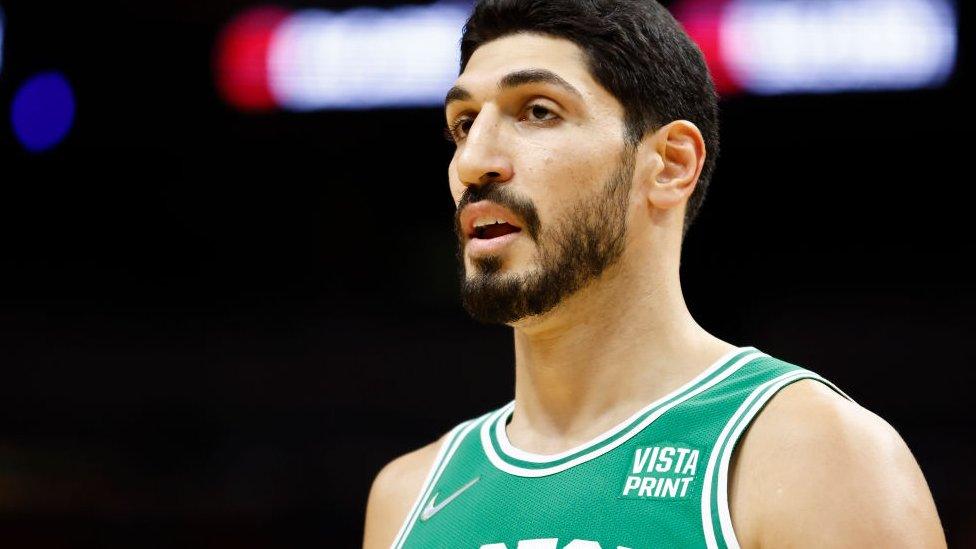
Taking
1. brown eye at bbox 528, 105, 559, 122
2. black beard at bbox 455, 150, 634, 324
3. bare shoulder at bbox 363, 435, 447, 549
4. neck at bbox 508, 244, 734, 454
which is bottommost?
bare shoulder at bbox 363, 435, 447, 549

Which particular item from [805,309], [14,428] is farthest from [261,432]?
[805,309]

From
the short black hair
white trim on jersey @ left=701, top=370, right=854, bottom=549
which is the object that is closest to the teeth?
the short black hair

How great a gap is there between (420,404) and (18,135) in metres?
3.46

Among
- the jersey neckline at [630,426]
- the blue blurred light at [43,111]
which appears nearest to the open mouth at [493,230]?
the jersey neckline at [630,426]

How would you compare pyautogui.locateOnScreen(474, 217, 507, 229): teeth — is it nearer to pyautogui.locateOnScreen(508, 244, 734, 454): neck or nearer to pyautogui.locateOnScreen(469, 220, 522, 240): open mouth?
pyautogui.locateOnScreen(469, 220, 522, 240): open mouth

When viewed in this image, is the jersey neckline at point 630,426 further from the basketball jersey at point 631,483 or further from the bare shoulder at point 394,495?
the bare shoulder at point 394,495

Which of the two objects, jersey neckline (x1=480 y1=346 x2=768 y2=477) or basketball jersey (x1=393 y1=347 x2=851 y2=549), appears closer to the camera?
basketball jersey (x1=393 y1=347 x2=851 y2=549)

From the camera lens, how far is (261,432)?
27.9 feet

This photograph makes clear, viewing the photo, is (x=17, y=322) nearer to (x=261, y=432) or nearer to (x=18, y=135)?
(x=18, y=135)

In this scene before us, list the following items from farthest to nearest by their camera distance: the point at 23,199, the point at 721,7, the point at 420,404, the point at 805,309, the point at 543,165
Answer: the point at 23,199 → the point at 420,404 → the point at 805,309 → the point at 721,7 → the point at 543,165

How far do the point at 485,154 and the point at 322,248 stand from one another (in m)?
6.45

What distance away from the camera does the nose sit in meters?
2.67

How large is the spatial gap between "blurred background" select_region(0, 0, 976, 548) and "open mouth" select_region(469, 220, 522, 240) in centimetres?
397

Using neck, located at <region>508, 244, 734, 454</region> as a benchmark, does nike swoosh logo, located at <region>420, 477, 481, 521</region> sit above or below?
below
